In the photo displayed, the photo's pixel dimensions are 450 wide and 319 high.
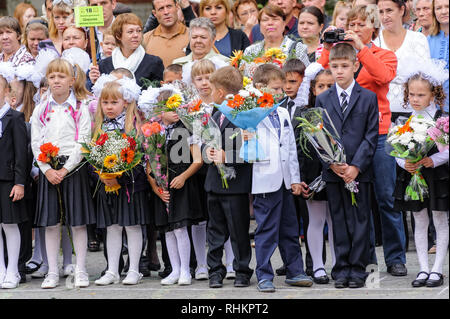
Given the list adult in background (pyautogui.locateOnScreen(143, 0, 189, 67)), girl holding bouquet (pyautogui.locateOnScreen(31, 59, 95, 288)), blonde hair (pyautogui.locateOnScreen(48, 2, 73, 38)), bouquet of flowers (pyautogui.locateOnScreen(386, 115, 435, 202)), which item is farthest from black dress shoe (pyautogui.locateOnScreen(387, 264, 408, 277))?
blonde hair (pyautogui.locateOnScreen(48, 2, 73, 38))

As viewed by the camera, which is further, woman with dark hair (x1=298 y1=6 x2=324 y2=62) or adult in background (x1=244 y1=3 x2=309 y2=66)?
woman with dark hair (x1=298 y1=6 x2=324 y2=62)

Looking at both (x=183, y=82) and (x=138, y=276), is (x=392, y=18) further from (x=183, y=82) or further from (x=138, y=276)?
(x=138, y=276)

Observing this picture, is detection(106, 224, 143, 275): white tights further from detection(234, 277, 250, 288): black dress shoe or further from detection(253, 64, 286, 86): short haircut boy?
detection(253, 64, 286, 86): short haircut boy

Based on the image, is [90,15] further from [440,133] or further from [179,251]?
[440,133]

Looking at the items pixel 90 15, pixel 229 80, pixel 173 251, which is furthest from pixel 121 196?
pixel 90 15

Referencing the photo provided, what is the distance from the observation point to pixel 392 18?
321 inches

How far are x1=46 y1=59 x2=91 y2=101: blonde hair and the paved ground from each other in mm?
1800

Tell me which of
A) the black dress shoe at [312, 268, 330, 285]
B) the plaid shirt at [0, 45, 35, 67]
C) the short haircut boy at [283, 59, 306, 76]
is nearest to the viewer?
the black dress shoe at [312, 268, 330, 285]

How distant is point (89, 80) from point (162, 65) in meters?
0.98

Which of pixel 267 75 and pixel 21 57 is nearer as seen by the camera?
pixel 267 75

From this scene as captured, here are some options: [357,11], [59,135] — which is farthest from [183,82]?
[357,11]

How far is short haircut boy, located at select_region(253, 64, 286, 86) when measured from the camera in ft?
A: 24.2

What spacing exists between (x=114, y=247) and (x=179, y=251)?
619 millimetres

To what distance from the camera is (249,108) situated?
7066mm
